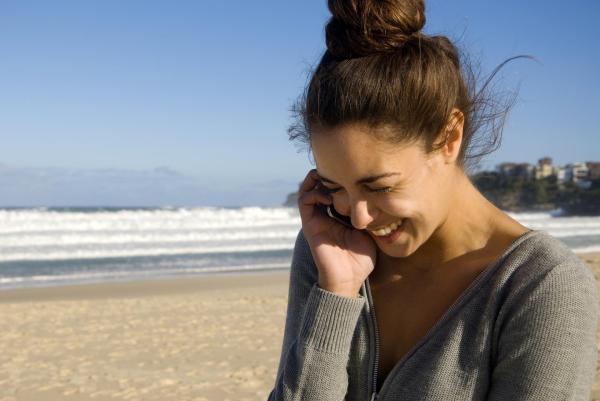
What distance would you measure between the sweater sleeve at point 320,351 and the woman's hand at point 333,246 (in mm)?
47

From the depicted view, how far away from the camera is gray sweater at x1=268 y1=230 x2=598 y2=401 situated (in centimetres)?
145

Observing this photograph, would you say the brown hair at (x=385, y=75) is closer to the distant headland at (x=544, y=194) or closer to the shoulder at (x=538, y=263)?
the shoulder at (x=538, y=263)

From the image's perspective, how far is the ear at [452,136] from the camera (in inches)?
65.9

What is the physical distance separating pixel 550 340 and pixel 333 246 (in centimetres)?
65

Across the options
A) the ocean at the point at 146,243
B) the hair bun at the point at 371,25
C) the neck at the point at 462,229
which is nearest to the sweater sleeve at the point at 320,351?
the neck at the point at 462,229

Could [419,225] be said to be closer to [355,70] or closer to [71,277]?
[355,70]

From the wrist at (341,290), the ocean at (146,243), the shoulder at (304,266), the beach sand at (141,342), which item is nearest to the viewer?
the wrist at (341,290)

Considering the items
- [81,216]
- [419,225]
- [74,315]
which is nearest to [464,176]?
[419,225]

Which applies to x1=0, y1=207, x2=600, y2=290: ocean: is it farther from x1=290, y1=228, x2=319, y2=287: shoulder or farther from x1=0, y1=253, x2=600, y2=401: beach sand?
x1=290, y1=228, x2=319, y2=287: shoulder

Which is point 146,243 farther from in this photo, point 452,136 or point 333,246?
point 452,136

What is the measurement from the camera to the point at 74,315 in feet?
36.0

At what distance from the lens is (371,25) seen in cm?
157

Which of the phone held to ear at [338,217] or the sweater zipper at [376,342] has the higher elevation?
the phone held to ear at [338,217]

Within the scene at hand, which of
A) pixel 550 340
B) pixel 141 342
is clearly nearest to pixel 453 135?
pixel 550 340
